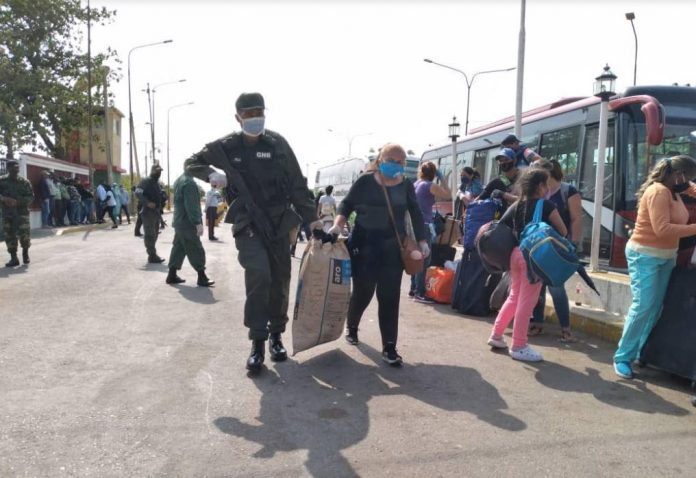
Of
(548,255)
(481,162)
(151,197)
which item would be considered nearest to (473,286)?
(548,255)

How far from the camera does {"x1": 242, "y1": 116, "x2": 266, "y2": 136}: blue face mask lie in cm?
445

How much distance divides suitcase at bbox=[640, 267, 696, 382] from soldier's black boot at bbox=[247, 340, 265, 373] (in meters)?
2.94

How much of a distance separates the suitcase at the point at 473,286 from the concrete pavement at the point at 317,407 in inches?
24.6

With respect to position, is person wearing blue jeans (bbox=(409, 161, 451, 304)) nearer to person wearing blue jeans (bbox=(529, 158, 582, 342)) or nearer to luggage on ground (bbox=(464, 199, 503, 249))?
luggage on ground (bbox=(464, 199, 503, 249))

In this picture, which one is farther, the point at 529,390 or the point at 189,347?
the point at 189,347

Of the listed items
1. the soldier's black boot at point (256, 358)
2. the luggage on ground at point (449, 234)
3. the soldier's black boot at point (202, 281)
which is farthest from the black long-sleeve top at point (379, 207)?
the soldier's black boot at point (202, 281)

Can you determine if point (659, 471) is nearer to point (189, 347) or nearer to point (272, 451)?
point (272, 451)

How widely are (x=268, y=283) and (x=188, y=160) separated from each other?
3.64 ft

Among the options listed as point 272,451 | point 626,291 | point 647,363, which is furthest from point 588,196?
point 272,451

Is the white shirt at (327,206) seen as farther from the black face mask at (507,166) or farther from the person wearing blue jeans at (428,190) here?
the black face mask at (507,166)

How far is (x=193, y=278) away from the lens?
905cm

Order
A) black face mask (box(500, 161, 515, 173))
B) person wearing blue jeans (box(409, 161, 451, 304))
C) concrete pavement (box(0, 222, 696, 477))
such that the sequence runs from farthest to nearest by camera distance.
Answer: person wearing blue jeans (box(409, 161, 451, 304)) < black face mask (box(500, 161, 515, 173)) < concrete pavement (box(0, 222, 696, 477))

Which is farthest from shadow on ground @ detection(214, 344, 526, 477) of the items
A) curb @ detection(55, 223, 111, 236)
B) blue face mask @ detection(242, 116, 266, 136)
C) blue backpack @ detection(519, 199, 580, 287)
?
curb @ detection(55, 223, 111, 236)

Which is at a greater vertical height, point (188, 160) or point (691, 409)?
point (188, 160)
